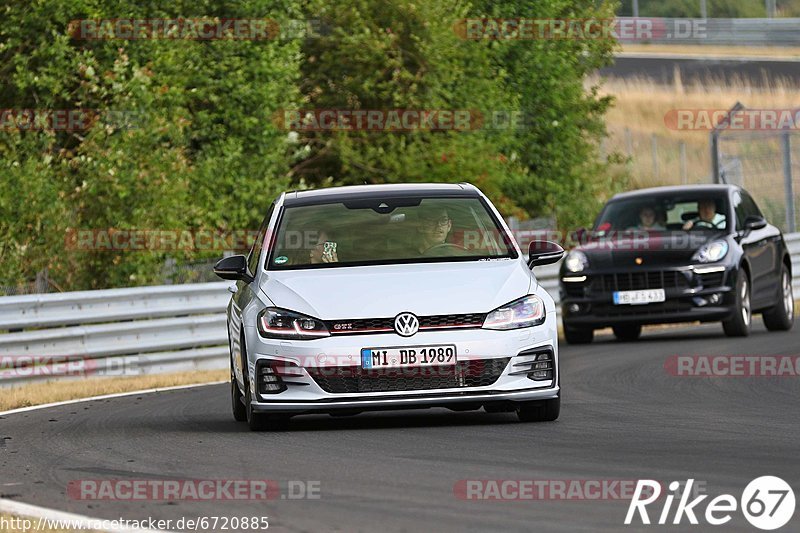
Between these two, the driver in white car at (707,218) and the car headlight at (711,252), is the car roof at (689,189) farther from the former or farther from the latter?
the car headlight at (711,252)

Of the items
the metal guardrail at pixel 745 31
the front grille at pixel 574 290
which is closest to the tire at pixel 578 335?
the front grille at pixel 574 290

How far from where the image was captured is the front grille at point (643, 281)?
18.7m

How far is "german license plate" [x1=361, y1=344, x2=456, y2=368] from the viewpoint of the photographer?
10.3 meters

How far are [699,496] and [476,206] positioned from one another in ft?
15.6

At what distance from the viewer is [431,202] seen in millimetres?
11758

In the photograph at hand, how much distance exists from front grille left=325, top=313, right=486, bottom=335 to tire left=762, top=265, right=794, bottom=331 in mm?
10305

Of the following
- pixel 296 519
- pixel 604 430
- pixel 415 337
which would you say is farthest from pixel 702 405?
pixel 296 519

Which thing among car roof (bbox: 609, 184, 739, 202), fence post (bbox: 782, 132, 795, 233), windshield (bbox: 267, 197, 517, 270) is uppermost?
windshield (bbox: 267, 197, 517, 270)

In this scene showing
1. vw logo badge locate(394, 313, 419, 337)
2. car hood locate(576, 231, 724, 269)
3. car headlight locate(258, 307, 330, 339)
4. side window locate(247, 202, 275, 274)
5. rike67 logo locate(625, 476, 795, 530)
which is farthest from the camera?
car hood locate(576, 231, 724, 269)

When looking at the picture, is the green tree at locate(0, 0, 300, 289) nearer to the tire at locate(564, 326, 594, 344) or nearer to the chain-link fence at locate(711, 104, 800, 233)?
the tire at locate(564, 326, 594, 344)

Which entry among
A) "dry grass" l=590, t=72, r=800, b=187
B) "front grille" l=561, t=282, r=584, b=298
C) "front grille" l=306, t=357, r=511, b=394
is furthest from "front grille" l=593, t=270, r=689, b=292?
"dry grass" l=590, t=72, r=800, b=187

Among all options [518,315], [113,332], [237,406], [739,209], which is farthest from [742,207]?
[518,315]

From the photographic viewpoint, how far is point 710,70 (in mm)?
60125

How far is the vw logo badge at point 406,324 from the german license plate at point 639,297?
8834 mm
